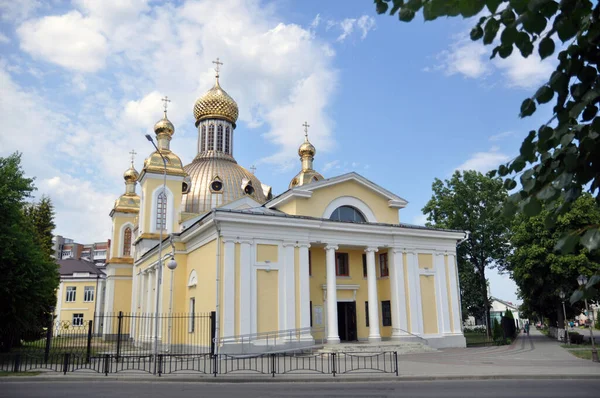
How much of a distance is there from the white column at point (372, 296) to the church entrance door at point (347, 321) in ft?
5.90

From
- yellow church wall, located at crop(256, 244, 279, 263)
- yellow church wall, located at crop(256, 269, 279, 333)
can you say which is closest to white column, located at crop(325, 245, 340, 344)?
yellow church wall, located at crop(256, 269, 279, 333)

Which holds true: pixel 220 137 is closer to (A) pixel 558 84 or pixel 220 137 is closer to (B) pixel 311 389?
(B) pixel 311 389

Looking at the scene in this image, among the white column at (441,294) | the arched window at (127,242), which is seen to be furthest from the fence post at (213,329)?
the arched window at (127,242)

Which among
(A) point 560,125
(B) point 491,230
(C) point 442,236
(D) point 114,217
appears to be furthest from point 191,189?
(A) point 560,125

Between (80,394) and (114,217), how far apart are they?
42000 mm

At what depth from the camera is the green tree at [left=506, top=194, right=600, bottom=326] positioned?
103 ft

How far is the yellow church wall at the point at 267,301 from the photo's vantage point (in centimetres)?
2491

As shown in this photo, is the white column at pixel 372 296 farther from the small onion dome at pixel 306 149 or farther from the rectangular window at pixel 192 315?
the small onion dome at pixel 306 149

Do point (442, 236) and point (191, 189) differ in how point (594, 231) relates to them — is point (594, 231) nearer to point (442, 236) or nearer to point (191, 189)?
point (442, 236)

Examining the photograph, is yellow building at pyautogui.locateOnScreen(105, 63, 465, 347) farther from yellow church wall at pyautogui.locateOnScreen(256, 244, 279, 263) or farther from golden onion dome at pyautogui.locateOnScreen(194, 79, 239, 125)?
golden onion dome at pyautogui.locateOnScreen(194, 79, 239, 125)

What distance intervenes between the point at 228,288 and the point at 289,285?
3.40 m

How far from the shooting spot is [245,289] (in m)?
24.6

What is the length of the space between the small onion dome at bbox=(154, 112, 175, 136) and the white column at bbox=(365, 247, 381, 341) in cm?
2149

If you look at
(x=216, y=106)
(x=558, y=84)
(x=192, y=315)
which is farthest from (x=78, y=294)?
(x=558, y=84)
